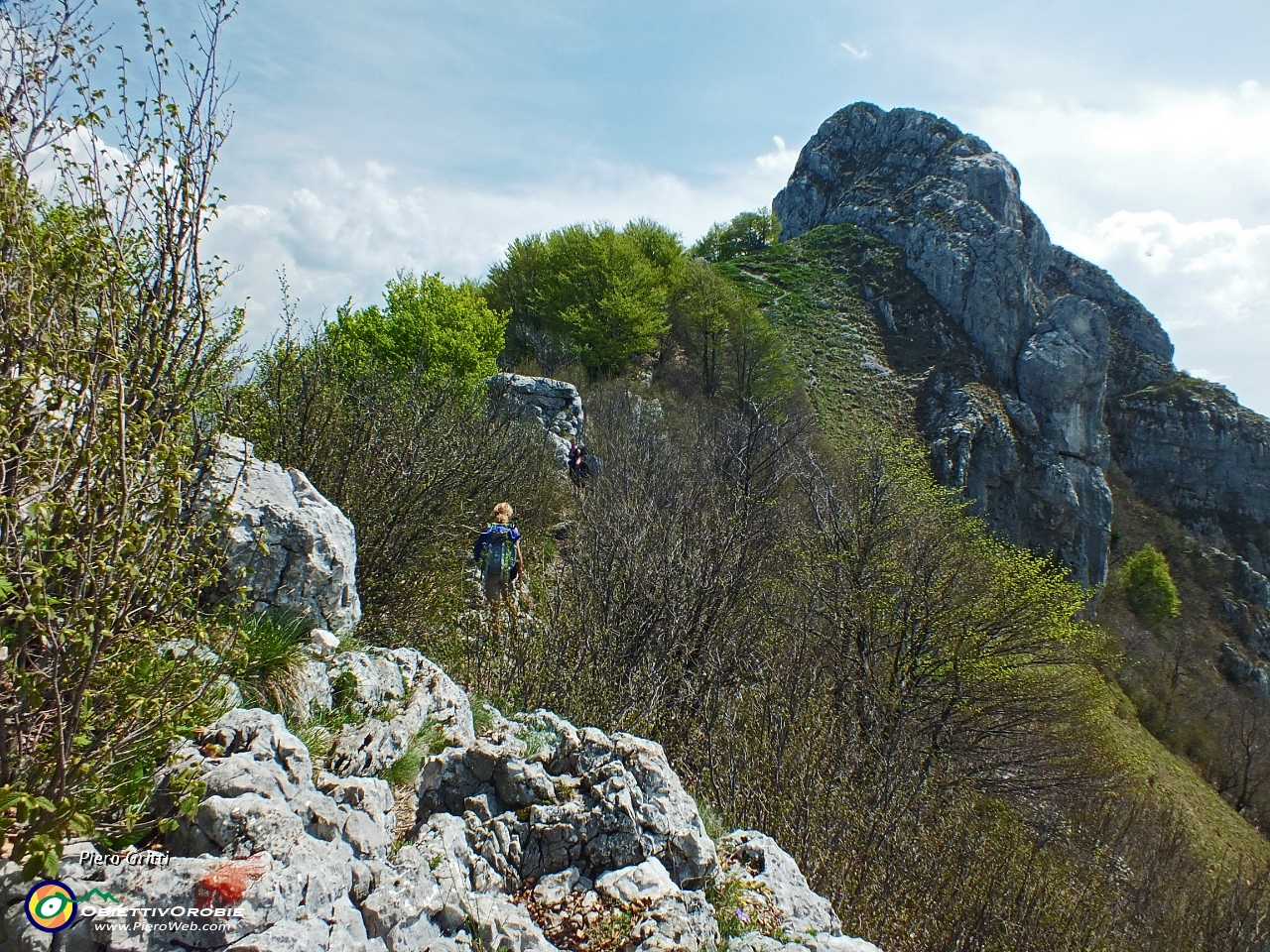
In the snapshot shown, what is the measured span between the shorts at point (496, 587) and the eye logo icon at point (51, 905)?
248 inches

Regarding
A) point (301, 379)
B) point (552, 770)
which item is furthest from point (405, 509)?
point (552, 770)

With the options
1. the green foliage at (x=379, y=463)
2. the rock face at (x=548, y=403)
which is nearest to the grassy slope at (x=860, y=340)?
the rock face at (x=548, y=403)

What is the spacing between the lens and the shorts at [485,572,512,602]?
8609mm

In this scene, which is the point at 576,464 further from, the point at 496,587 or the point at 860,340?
the point at 860,340

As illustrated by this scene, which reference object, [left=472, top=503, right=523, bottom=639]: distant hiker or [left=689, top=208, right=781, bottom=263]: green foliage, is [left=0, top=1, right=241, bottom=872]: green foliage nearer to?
[left=472, top=503, right=523, bottom=639]: distant hiker

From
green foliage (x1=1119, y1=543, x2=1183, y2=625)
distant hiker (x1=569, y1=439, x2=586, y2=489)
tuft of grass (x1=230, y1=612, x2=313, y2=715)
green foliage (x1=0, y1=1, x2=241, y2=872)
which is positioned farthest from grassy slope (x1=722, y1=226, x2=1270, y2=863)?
green foliage (x1=0, y1=1, x2=241, y2=872)

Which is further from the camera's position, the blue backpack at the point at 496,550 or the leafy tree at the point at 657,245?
the leafy tree at the point at 657,245

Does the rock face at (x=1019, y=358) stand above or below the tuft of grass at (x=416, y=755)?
above

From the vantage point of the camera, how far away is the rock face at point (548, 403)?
59.9ft

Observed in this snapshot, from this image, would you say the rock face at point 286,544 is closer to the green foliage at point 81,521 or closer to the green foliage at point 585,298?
the green foliage at point 81,521

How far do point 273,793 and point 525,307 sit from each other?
31.6 meters

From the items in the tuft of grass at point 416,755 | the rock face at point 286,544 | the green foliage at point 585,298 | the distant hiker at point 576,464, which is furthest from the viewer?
the green foliage at point 585,298

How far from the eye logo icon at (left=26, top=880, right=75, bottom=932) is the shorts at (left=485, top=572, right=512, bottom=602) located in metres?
6.30

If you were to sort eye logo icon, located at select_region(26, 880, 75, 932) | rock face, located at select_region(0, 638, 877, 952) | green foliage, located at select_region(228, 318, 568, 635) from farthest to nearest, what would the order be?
green foliage, located at select_region(228, 318, 568, 635), rock face, located at select_region(0, 638, 877, 952), eye logo icon, located at select_region(26, 880, 75, 932)
